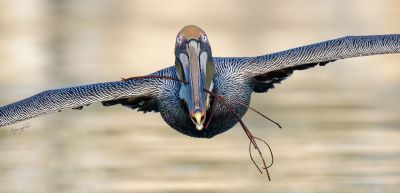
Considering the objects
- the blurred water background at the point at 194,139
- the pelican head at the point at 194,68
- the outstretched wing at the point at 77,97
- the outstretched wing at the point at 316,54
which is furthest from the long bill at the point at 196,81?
the blurred water background at the point at 194,139

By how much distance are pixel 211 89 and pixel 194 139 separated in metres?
7.10

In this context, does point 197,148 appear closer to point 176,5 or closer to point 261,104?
point 261,104

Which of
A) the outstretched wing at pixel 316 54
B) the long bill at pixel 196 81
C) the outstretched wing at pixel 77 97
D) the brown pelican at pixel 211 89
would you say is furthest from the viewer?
the outstretched wing at pixel 316 54

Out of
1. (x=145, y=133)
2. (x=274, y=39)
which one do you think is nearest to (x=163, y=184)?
(x=145, y=133)

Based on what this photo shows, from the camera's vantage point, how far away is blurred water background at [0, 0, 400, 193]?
19.4 m

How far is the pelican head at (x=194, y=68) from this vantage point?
14.4 metres

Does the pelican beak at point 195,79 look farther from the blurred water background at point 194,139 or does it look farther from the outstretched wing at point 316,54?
the blurred water background at point 194,139

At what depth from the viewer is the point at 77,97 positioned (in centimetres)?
1598

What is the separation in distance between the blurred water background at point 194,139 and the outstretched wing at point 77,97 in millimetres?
2550

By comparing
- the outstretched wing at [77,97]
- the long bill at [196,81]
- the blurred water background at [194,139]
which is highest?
the long bill at [196,81]

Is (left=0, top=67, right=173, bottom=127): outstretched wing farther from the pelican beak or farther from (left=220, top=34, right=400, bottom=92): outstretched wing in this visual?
the pelican beak

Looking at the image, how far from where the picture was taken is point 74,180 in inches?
769

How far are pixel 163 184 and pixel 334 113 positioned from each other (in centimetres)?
617

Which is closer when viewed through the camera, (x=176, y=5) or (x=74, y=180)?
(x=74, y=180)
